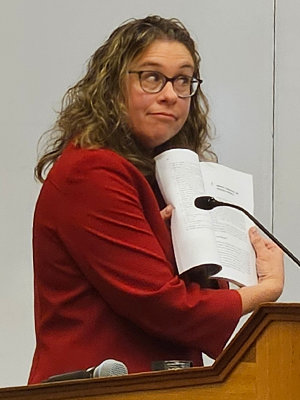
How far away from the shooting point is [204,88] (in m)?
3.45

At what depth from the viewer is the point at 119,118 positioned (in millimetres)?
2143

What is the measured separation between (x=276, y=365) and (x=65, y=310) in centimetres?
74

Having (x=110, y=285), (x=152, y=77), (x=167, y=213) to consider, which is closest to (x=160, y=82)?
(x=152, y=77)

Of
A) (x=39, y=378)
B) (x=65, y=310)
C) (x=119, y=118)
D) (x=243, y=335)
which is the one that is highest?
(x=119, y=118)

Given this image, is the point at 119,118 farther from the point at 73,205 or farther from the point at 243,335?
the point at 243,335

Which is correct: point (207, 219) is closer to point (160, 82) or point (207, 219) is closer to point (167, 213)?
point (167, 213)

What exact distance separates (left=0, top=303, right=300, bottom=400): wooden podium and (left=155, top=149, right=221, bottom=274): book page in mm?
577

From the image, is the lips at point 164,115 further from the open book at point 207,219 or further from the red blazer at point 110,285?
the red blazer at point 110,285

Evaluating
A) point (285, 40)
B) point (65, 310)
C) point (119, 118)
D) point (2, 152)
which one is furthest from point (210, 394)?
point (285, 40)

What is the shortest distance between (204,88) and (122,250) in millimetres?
1611

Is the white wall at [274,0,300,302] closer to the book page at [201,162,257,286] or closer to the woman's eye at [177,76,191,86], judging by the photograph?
the book page at [201,162,257,286]

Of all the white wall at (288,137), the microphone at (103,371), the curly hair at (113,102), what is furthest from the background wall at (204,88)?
the microphone at (103,371)

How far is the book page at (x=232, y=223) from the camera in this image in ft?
6.84

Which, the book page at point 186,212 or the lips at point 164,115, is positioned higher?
the lips at point 164,115
